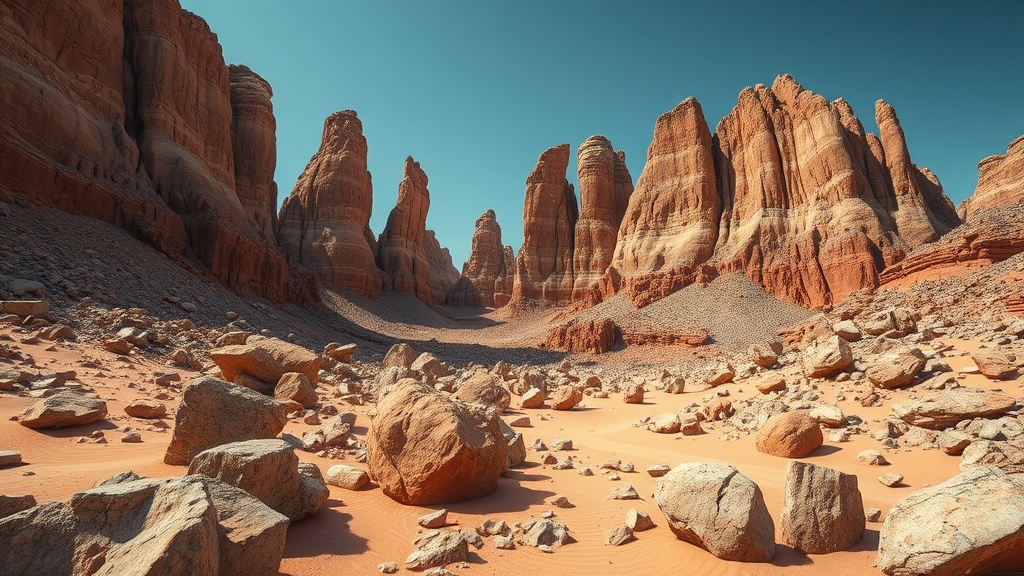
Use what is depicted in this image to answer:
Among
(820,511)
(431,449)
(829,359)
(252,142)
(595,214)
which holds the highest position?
(252,142)

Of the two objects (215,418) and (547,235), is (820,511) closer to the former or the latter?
(215,418)

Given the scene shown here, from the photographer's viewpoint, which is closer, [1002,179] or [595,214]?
[1002,179]

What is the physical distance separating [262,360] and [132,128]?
30320 millimetres

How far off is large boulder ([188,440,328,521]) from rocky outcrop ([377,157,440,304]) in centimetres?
5940

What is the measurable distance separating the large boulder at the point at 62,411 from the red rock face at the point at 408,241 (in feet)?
185

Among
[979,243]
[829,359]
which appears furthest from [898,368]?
[979,243]

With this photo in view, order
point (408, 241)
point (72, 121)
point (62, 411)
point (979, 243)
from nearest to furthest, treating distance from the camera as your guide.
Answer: point (62, 411) < point (72, 121) < point (979, 243) < point (408, 241)

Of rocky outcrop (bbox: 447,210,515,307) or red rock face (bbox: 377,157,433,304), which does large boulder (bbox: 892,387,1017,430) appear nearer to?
red rock face (bbox: 377,157,433,304)

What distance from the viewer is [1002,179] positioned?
36344 mm

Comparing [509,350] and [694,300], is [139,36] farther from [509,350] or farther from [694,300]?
[694,300]

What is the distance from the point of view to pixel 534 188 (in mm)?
66375

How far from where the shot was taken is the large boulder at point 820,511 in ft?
13.8

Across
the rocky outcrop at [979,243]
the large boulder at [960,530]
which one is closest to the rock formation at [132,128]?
the large boulder at [960,530]

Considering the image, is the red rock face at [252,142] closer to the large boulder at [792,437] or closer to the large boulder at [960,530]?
the large boulder at [792,437]
